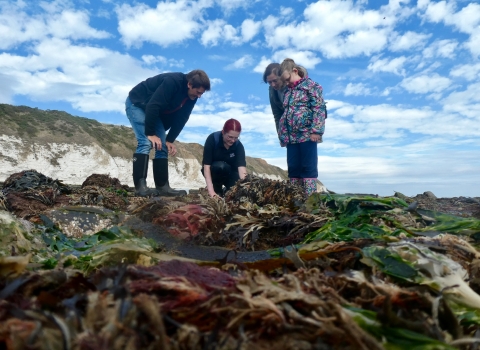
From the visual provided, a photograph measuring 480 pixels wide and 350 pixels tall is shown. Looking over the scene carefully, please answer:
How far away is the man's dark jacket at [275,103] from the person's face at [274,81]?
0.14 m

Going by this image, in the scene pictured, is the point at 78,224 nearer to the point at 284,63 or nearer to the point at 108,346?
the point at 284,63

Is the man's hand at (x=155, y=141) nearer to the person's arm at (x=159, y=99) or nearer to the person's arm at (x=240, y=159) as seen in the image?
the person's arm at (x=159, y=99)

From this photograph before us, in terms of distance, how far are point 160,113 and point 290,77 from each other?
2.34 metres

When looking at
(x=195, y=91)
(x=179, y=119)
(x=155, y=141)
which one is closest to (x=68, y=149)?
(x=179, y=119)

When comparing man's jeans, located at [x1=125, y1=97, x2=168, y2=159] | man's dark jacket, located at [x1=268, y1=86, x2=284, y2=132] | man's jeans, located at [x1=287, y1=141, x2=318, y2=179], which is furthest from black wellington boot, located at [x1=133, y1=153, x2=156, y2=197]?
man's jeans, located at [x1=287, y1=141, x2=318, y2=179]

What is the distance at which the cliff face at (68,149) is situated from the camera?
24.0 metres

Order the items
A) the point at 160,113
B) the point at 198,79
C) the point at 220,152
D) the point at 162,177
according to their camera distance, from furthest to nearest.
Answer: the point at 162,177, the point at 160,113, the point at 220,152, the point at 198,79

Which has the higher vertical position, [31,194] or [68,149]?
[68,149]

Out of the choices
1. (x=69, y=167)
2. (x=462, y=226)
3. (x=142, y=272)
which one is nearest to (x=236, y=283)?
(x=142, y=272)

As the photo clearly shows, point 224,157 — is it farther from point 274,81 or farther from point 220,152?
point 274,81

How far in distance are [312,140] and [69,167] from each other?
2328 cm

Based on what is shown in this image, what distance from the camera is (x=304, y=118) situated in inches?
205

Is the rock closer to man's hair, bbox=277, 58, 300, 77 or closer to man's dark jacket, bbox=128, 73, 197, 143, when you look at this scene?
man's hair, bbox=277, 58, 300, 77

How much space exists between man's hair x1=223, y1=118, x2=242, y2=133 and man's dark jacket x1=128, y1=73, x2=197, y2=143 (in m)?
1.05
